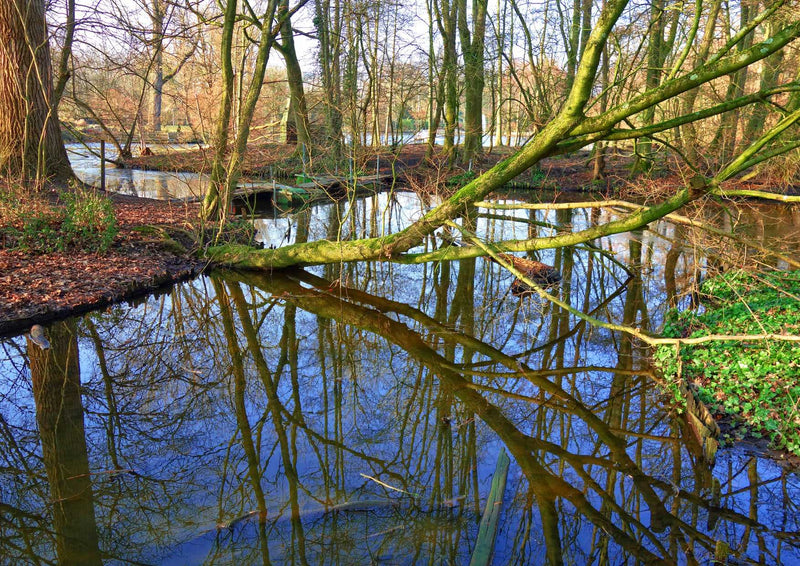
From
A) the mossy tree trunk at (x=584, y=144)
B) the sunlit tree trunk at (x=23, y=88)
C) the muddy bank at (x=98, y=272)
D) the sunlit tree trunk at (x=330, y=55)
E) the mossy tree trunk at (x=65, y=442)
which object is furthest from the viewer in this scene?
the sunlit tree trunk at (x=330, y=55)

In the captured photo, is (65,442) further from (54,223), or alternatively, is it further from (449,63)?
(449,63)

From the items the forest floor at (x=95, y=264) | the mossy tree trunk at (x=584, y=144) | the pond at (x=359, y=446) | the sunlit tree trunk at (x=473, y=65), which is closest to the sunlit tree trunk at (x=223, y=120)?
the forest floor at (x=95, y=264)

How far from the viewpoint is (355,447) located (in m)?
5.85

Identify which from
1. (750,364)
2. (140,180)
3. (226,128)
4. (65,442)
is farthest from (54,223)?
(140,180)

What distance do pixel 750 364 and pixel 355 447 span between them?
13.1 ft

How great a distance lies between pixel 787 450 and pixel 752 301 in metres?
2.86

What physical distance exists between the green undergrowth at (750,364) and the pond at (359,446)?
1.18 feet

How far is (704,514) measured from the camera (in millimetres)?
4801

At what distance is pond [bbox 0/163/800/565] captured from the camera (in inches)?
174

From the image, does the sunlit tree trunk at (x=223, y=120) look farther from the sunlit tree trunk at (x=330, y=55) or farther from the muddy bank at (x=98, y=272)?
the sunlit tree trunk at (x=330, y=55)

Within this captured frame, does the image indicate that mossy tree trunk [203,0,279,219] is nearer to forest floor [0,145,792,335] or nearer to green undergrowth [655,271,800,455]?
forest floor [0,145,792,335]

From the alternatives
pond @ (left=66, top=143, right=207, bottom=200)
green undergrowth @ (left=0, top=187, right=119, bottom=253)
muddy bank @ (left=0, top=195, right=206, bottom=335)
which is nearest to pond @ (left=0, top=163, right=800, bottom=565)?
muddy bank @ (left=0, top=195, right=206, bottom=335)

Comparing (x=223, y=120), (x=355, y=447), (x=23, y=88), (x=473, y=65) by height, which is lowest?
(x=355, y=447)

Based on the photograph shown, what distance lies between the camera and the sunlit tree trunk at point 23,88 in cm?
1249
